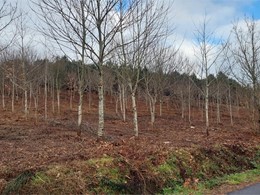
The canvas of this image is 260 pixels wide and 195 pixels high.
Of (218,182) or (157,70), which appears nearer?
(218,182)

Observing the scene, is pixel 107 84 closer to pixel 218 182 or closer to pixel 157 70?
pixel 157 70

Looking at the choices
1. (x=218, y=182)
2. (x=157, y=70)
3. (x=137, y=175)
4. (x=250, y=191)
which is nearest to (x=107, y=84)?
(x=157, y=70)

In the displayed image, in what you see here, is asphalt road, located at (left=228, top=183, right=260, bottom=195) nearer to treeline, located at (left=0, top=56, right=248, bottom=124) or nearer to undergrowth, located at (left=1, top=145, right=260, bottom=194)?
undergrowth, located at (left=1, top=145, right=260, bottom=194)

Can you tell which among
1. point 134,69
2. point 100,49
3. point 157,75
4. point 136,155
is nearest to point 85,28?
point 100,49

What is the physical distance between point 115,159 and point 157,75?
16.5 meters

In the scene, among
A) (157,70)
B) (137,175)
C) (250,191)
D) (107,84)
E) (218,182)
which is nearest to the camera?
(137,175)

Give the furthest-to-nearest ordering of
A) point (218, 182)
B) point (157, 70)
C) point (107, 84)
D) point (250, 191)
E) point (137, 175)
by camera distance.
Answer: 1. point (107, 84)
2. point (157, 70)
3. point (218, 182)
4. point (250, 191)
5. point (137, 175)

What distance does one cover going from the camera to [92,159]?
8086mm

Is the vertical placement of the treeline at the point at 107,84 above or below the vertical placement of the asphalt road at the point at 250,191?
above

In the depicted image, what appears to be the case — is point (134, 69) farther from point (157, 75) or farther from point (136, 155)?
point (157, 75)

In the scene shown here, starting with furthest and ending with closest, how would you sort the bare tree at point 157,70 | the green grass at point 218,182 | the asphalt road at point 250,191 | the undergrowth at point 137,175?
the bare tree at point 157,70
the green grass at point 218,182
the asphalt road at point 250,191
the undergrowth at point 137,175

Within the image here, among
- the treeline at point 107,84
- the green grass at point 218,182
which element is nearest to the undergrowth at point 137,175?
the green grass at point 218,182

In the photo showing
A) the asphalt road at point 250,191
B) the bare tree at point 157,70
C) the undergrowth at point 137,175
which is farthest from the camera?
the bare tree at point 157,70

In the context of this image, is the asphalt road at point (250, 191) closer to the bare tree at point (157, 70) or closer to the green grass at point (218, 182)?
the green grass at point (218, 182)
